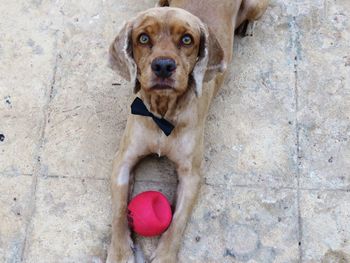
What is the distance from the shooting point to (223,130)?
524 cm

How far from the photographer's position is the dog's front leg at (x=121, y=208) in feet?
14.5

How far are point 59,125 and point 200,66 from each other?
149 centimetres

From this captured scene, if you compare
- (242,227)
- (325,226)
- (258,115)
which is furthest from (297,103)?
(242,227)

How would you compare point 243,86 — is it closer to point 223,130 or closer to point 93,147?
point 223,130

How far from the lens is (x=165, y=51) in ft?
13.6

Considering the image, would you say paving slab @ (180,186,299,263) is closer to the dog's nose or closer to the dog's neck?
the dog's neck

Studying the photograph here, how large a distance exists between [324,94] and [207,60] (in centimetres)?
155

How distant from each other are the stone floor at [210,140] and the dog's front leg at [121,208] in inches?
6.6

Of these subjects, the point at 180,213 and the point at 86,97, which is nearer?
the point at 180,213

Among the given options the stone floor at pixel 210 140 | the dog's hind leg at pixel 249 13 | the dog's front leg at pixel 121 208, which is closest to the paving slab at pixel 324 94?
the stone floor at pixel 210 140

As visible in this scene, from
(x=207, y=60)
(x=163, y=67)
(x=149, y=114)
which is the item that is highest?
(x=163, y=67)

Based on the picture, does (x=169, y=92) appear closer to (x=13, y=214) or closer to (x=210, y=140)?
(x=210, y=140)

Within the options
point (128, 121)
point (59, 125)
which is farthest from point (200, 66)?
point (59, 125)

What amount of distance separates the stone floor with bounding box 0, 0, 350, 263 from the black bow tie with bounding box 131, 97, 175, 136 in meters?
0.58
